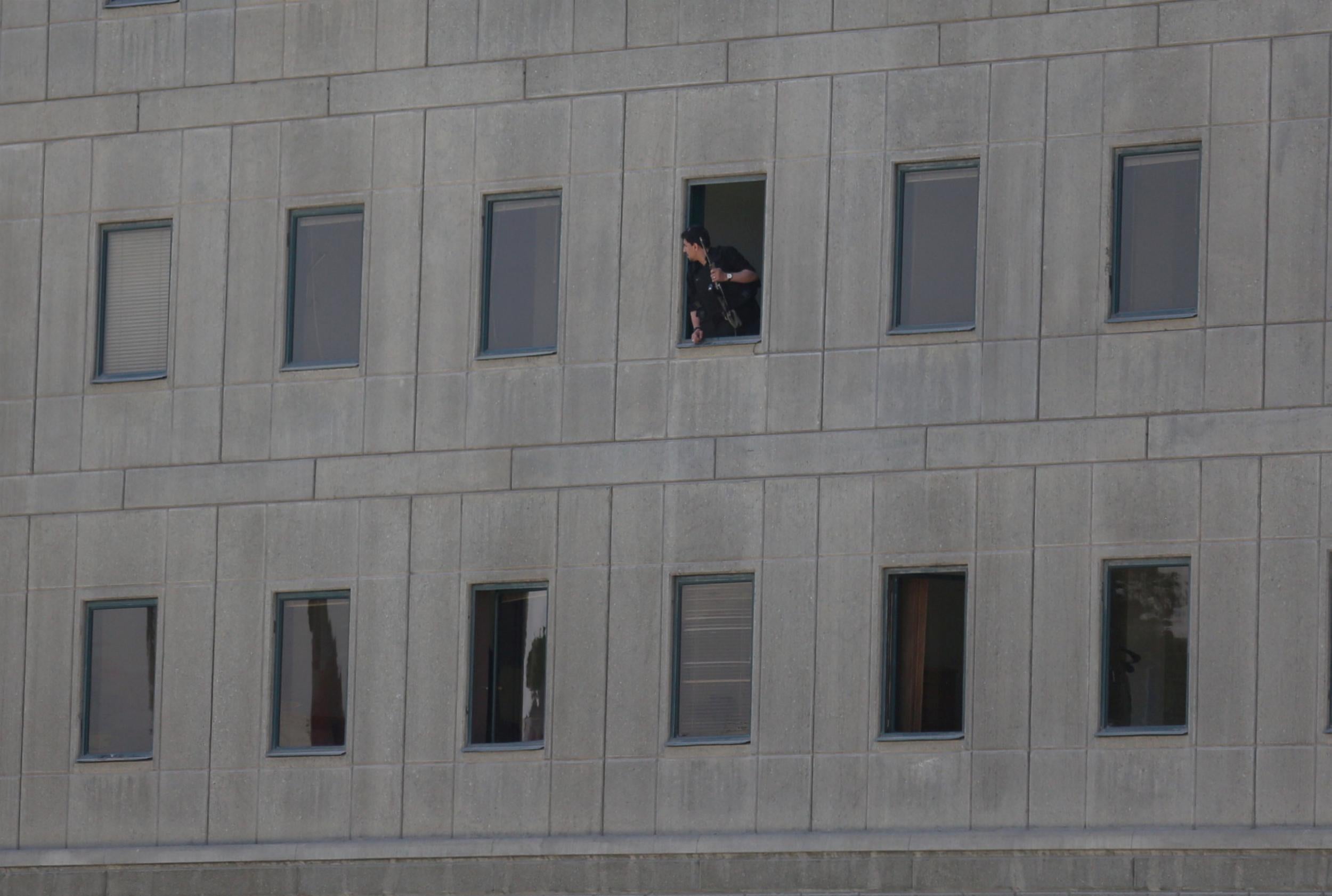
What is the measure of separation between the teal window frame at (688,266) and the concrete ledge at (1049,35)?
9.04 feet

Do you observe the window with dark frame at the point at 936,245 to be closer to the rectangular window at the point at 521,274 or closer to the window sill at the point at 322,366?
the rectangular window at the point at 521,274

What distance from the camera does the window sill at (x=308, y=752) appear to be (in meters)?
44.6

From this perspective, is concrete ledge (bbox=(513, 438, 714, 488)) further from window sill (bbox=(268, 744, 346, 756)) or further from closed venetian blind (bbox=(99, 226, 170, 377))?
closed venetian blind (bbox=(99, 226, 170, 377))

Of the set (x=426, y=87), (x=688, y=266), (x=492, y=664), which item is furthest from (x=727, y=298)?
(x=492, y=664)

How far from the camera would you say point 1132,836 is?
131ft

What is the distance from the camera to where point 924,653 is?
42031 millimetres

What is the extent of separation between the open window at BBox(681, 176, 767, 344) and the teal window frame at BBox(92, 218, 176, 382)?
7007 mm

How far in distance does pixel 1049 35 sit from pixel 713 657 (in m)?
8.06

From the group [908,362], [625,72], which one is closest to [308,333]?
[625,72]

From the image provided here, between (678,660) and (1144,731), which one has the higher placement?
(678,660)

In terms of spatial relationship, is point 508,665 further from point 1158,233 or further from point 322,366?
point 1158,233

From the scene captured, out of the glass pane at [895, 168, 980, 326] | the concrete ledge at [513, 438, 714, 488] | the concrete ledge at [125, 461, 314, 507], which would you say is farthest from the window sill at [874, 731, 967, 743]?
the concrete ledge at [125, 461, 314, 507]

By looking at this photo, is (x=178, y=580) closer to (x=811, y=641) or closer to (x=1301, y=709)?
(x=811, y=641)

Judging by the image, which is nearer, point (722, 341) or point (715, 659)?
point (715, 659)
